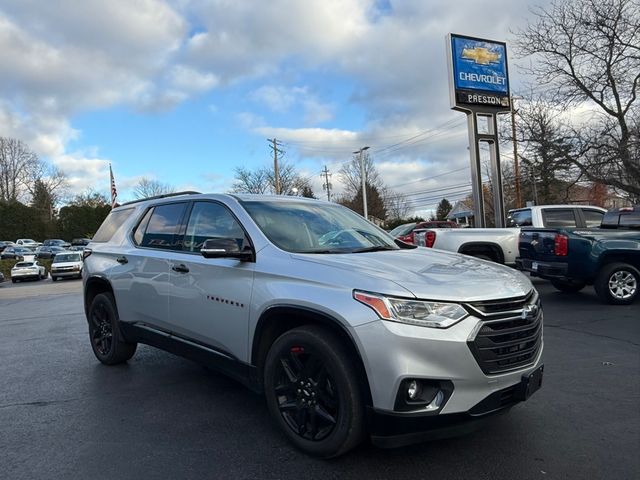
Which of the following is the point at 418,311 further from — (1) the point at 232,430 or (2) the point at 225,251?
(1) the point at 232,430

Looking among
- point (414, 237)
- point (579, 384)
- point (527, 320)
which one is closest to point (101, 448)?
point (527, 320)

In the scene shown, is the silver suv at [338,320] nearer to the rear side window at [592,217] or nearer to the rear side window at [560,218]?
the rear side window at [560,218]

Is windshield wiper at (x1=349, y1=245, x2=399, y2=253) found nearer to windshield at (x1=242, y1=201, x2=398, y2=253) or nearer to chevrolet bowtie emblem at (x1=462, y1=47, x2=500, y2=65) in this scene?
windshield at (x1=242, y1=201, x2=398, y2=253)

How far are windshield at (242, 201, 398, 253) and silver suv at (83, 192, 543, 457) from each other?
17 mm

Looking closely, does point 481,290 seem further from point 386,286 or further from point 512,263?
point 512,263

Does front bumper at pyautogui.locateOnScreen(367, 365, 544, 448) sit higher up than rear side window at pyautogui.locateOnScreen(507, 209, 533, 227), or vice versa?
rear side window at pyautogui.locateOnScreen(507, 209, 533, 227)

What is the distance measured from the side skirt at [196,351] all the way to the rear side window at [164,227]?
82 cm

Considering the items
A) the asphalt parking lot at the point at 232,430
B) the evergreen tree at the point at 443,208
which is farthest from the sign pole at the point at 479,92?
the evergreen tree at the point at 443,208

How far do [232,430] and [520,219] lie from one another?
33.1 ft

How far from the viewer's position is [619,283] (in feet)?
28.5

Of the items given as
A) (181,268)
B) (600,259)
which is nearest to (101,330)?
(181,268)

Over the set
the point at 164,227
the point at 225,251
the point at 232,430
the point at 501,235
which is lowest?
the point at 232,430

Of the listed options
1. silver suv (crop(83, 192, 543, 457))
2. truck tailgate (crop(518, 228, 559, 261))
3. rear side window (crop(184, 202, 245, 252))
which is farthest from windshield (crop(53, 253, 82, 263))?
rear side window (crop(184, 202, 245, 252))

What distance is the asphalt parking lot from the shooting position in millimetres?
3035
